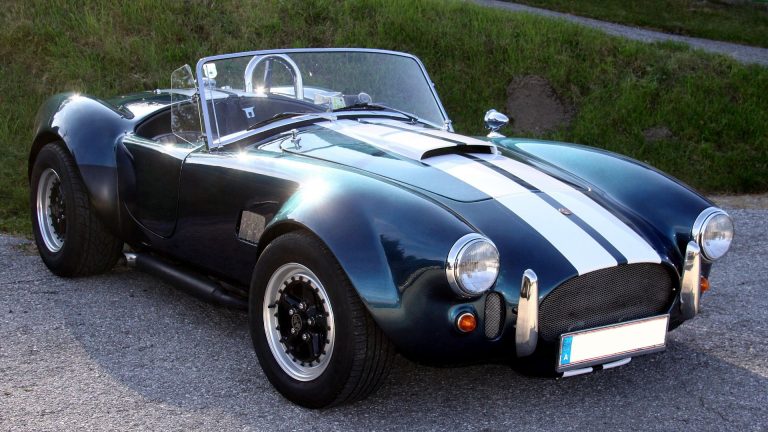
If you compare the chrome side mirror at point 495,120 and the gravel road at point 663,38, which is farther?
the gravel road at point 663,38

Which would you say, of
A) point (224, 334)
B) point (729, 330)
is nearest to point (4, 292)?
point (224, 334)

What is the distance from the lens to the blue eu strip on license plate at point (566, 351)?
3264mm

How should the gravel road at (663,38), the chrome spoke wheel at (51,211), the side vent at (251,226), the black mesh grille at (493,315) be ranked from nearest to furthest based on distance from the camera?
the black mesh grille at (493,315)
the side vent at (251,226)
the chrome spoke wheel at (51,211)
the gravel road at (663,38)

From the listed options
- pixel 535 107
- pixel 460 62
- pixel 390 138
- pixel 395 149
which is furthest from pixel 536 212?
pixel 460 62

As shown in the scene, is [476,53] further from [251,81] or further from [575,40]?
[251,81]

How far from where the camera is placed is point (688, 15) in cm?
1330

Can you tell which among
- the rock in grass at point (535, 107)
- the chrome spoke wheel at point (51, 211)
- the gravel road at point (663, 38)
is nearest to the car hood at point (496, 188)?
the chrome spoke wheel at point (51, 211)

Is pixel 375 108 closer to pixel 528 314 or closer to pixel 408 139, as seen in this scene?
pixel 408 139

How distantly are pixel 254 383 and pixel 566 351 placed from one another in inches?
51.1

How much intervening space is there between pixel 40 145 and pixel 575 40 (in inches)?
255

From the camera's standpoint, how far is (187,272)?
4465mm

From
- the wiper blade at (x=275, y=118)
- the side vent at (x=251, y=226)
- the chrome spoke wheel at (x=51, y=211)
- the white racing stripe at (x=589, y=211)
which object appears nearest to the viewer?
the white racing stripe at (x=589, y=211)

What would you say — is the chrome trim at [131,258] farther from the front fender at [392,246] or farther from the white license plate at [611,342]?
the white license plate at [611,342]

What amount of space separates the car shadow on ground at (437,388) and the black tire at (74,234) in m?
0.62
